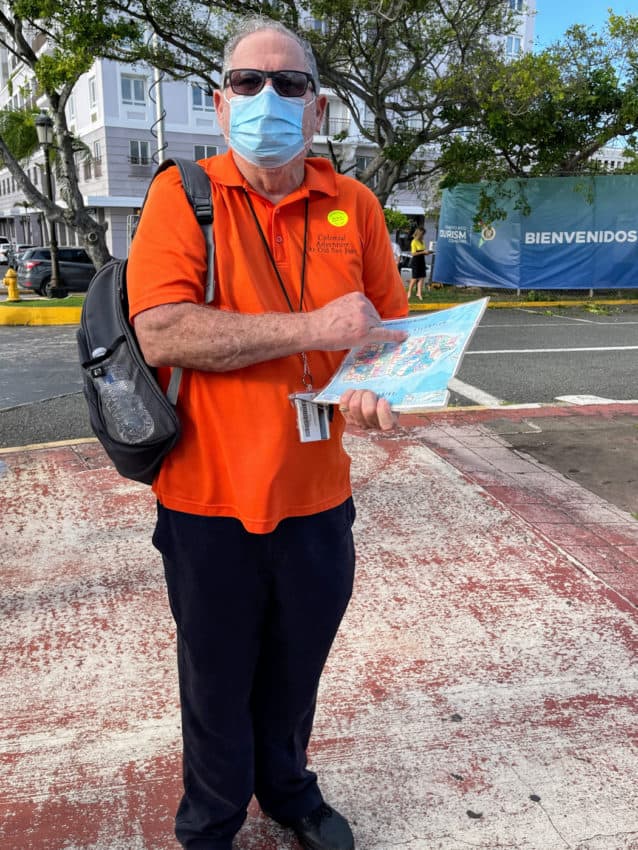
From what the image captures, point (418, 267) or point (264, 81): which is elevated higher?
point (264, 81)

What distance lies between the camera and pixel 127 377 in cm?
169

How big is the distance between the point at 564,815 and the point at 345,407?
1442mm

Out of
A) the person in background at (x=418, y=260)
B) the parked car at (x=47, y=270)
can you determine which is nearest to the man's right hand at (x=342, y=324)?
the person in background at (x=418, y=260)

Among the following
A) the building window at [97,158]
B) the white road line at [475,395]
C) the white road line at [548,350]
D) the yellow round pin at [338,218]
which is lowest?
the white road line at [475,395]

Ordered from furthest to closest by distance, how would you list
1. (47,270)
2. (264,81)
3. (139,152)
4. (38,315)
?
(139,152) < (47,270) < (38,315) < (264,81)

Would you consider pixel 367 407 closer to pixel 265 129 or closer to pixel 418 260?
pixel 265 129

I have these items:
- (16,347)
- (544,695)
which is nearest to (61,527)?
(544,695)

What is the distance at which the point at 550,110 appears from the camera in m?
15.3

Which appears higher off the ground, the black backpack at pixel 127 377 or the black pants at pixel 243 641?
the black backpack at pixel 127 377

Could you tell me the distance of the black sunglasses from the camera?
5.86ft

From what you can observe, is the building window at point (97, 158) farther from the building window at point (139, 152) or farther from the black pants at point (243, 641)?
the black pants at point (243, 641)

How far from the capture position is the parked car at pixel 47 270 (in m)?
19.8

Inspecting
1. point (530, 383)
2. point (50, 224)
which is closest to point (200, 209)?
point (530, 383)

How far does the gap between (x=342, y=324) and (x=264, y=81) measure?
0.68 metres
